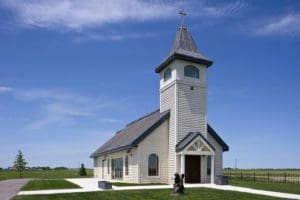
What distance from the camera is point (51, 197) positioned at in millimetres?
17859

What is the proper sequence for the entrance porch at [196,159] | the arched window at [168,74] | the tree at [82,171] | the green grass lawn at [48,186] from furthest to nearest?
the tree at [82,171] < the arched window at [168,74] < the entrance porch at [196,159] < the green grass lawn at [48,186]

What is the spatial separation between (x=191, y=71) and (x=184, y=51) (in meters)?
1.62

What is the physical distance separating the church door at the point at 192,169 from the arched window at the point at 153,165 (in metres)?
2.19

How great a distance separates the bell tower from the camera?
2662 cm

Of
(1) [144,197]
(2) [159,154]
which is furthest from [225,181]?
(1) [144,197]

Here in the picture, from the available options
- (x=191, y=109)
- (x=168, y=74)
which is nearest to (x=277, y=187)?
(x=191, y=109)

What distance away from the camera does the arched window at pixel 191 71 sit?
27644 millimetres

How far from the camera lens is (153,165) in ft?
88.4

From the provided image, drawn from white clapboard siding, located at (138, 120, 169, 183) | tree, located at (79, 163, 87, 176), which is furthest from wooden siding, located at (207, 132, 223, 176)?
tree, located at (79, 163, 87, 176)

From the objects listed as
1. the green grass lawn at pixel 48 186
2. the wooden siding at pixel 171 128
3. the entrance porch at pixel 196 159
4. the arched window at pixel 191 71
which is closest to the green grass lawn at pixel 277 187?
the entrance porch at pixel 196 159

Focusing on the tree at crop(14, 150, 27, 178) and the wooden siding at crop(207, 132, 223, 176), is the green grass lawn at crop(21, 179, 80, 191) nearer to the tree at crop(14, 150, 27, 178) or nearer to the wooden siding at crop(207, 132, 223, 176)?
the wooden siding at crop(207, 132, 223, 176)

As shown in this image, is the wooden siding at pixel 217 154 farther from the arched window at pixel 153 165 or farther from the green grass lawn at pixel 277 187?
the arched window at pixel 153 165

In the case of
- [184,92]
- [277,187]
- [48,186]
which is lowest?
[48,186]

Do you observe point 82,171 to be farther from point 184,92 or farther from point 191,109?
point 184,92
